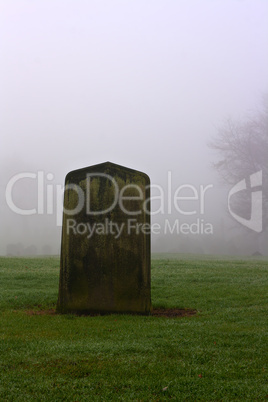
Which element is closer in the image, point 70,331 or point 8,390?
point 8,390

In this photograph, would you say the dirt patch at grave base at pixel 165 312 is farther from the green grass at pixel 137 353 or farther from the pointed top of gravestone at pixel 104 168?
the pointed top of gravestone at pixel 104 168

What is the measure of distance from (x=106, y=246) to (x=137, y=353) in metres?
3.17

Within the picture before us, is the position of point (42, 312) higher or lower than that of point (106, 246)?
lower

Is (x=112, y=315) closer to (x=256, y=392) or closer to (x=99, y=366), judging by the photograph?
(x=99, y=366)

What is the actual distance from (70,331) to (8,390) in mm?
2557

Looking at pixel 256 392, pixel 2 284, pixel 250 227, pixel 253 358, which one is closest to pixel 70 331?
pixel 253 358

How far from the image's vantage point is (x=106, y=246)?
8477 millimetres

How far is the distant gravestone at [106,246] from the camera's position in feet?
27.7

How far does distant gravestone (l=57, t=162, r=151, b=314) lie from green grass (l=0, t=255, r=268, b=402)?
0.47 meters

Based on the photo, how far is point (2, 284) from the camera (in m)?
12.5

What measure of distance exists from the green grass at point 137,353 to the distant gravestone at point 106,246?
18.6 inches
